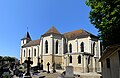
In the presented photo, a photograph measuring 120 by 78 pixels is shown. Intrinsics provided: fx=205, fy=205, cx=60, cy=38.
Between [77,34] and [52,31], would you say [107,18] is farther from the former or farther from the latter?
[52,31]

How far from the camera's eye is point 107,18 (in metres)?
19.7

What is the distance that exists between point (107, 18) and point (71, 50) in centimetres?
4029

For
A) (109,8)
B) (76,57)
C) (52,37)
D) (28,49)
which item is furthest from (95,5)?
(28,49)

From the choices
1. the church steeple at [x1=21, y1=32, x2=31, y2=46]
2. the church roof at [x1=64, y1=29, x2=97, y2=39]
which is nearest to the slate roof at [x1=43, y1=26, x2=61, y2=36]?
the church roof at [x1=64, y1=29, x2=97, y2=39]

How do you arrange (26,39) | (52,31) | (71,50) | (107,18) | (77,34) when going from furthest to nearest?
(26,39), (71,50), (52,31), (77,34), (107,18)

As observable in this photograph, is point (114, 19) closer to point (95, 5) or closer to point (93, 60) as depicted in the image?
point (95, 5)

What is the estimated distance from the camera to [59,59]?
191 ft

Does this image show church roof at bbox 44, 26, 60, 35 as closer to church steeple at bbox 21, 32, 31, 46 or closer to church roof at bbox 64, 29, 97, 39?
church roof at bbox 64, 29, 97, 39

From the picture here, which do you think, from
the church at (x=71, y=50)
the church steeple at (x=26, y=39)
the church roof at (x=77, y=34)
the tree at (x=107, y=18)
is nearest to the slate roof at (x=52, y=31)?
the church at (x=71, y=50)

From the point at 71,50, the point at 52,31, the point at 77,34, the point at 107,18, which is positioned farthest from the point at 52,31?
the point at 107,18

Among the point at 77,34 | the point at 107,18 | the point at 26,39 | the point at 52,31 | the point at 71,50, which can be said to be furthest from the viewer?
the point at 26,39

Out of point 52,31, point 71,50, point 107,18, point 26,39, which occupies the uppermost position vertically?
point 52,31

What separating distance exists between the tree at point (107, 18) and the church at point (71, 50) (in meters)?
29.8

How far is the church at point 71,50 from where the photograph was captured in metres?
51.7
